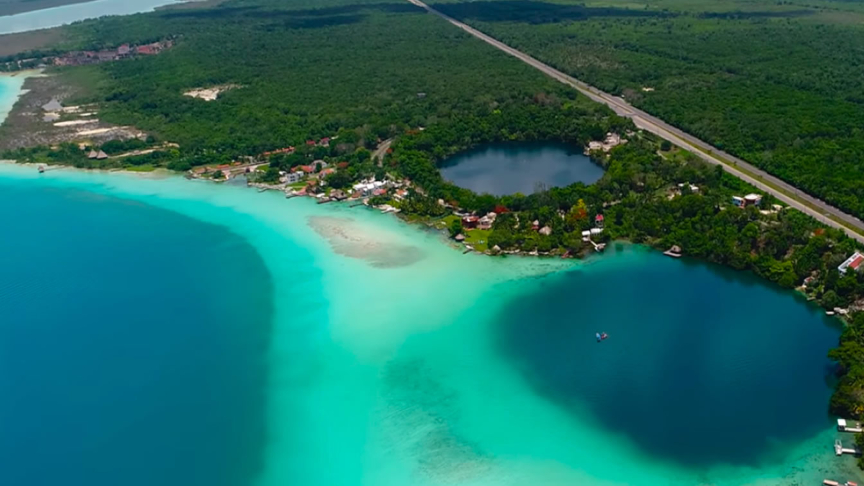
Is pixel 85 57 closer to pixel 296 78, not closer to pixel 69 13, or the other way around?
pixel 296 78

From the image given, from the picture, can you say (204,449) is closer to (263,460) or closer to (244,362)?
(263,460)

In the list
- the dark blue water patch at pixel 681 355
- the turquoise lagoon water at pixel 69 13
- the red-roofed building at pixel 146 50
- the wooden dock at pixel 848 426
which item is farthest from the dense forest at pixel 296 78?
the wooden dock at pixel 848 426

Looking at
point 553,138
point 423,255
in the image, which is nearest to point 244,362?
point 423,255

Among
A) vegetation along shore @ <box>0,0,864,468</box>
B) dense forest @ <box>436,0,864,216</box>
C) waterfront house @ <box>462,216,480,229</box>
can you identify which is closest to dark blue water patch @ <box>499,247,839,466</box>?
vegetation along shore @ <box>0,0,864,468</box>

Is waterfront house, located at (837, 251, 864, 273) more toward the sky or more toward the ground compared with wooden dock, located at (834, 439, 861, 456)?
more toward the sky

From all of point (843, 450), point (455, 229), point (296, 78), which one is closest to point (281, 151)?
point (455, 229)

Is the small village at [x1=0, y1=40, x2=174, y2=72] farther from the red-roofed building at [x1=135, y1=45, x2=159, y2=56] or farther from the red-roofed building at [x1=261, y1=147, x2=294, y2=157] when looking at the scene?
the red-roofed building at [x1=261, y1=147, x2=294, y2=157]
